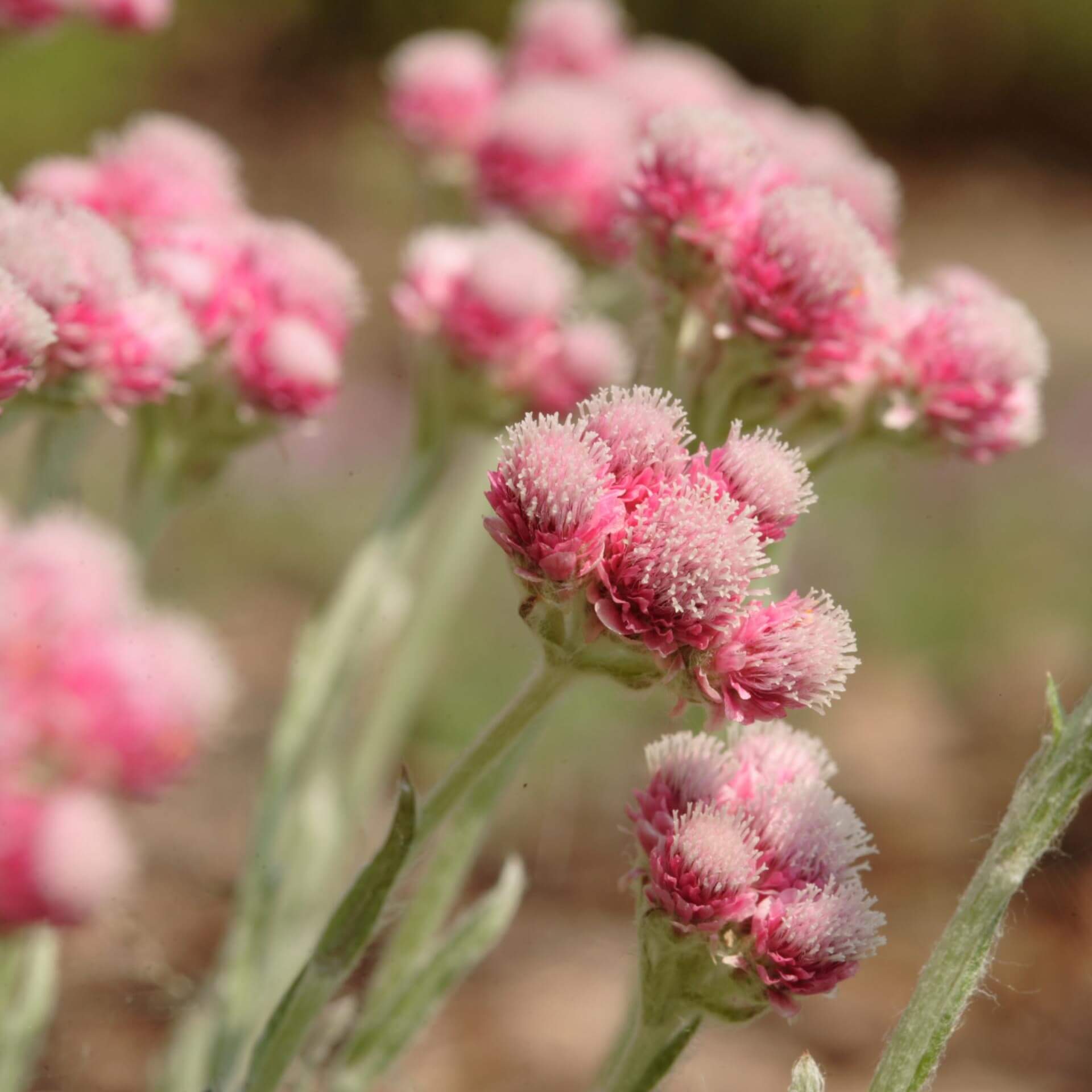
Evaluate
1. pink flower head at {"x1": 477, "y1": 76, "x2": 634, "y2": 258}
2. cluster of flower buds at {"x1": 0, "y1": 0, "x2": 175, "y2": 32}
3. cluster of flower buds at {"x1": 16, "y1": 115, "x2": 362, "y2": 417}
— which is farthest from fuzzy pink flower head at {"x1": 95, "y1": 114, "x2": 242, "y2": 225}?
pink flower head at {"x1": 477, "y1": 76, "x2": 634, "y2": 258}

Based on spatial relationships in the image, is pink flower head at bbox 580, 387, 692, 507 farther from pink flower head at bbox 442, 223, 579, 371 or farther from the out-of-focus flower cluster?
pink flower head at bbox 442, 223, 579, 371

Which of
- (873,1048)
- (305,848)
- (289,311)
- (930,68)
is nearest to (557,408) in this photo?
(289,311)

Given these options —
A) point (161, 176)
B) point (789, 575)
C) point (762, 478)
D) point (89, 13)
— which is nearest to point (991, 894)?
point (762, 478)

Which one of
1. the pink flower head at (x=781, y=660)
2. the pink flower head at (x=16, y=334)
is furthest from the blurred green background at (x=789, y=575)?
the pink flower head at (x=16, y=334)

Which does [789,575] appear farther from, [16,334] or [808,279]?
[16,334]

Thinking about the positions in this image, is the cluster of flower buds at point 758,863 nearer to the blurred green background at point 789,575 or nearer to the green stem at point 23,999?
the blurred green background at point 789,575
